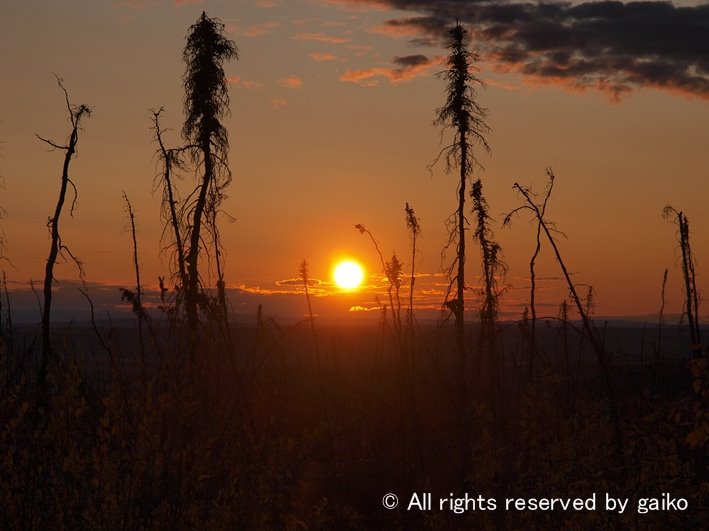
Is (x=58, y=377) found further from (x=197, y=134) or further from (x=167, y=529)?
(x=197, y=134)

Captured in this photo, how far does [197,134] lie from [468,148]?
7.17 meters

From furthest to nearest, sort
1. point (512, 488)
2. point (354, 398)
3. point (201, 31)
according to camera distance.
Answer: point (354, 398), point (201, 31), point (512, 488)

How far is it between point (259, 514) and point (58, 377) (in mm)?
2222

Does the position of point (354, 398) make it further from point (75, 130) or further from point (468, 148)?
point (75, 130)

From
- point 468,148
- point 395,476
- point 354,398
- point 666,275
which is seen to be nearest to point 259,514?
point 395,476

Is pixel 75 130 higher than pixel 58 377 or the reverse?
higher

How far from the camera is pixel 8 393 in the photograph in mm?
7434

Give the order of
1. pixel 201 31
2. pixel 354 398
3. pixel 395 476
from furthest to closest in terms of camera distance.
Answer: pixel 354 398
pixel 201 31
pixel 395 476

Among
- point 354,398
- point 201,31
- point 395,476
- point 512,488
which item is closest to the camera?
point 512,488

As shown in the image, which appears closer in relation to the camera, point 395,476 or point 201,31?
point 395,476

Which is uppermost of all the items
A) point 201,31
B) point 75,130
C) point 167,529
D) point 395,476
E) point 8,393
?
point 201,31

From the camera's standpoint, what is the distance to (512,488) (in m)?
11.5

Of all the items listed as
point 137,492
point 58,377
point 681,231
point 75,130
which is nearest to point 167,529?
point 137,492

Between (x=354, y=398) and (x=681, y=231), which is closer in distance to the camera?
(x=681, y=231)
